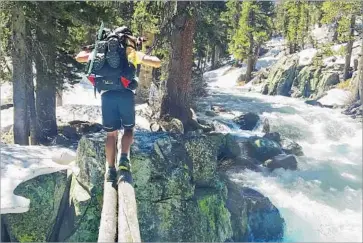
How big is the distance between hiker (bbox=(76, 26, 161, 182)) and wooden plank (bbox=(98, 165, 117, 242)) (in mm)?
442

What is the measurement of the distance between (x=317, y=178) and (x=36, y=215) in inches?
480

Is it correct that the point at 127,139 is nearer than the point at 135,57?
No

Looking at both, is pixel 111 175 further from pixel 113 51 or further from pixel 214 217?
pixel 214 217

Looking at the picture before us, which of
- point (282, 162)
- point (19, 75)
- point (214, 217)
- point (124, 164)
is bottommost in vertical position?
point (282, 162)

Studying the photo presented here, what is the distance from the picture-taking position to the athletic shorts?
597 cm

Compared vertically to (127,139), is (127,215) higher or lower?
lower

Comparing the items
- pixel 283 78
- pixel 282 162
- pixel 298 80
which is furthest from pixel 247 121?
pixel 283 78

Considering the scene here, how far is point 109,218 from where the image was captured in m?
4.24

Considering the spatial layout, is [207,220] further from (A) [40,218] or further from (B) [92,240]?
(A) [40,218]

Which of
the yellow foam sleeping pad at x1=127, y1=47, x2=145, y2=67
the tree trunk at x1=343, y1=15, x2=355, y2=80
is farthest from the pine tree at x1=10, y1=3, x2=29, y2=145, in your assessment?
the tree trunk at x1=343, y1=15, x2=355, y2=80

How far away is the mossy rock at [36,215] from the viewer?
764cm

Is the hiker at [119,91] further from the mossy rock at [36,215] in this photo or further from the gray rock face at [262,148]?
the gray rock face at [262,148]

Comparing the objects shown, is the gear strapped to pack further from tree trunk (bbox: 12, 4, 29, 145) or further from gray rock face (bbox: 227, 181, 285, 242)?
tree trunk (bbox: 12, 4, 29, 145)

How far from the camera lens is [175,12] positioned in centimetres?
1255
